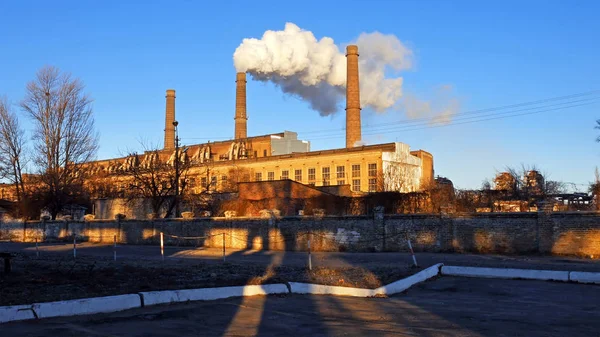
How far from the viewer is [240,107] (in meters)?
84.7

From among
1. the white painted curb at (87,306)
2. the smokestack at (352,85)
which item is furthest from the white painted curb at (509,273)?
the smokestack at (352,85)

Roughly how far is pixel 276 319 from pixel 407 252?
18.5 metres

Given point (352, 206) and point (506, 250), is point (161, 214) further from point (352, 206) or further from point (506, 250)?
point (506, 250)

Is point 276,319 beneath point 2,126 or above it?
beneath

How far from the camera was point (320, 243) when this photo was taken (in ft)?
98.5

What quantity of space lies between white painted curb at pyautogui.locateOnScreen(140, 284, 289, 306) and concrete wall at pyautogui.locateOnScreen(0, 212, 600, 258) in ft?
39.5

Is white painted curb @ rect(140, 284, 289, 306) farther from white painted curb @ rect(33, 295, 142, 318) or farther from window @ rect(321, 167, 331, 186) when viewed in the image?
window @ rect(321, 167, 331, 186)

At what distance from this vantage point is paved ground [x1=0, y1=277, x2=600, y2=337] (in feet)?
26.4

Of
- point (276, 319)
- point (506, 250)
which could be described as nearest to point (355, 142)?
point (506, 250)

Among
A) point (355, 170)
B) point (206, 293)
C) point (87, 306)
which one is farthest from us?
point (355, 170)

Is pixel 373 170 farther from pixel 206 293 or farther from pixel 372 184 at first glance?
pixel 206 293

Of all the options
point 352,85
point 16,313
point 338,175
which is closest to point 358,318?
point 16,313

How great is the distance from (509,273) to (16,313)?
11780 mm

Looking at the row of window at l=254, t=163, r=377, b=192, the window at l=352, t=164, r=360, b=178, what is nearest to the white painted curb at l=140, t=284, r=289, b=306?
the row of window at l=254, t=163, r=377, b=192
